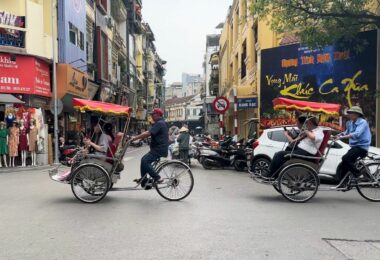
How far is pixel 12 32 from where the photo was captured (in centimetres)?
2031

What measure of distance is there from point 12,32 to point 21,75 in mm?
1922

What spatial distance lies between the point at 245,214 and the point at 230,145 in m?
9.58

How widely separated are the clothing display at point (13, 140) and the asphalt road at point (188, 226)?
788 cm

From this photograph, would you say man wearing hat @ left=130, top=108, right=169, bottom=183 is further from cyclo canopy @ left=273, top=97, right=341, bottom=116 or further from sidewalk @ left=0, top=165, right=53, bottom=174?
sidewalk @ left=0, top=165, right=53, bottom=174

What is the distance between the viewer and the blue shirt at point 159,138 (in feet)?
29.9

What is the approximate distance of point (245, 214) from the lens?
7738 millimetres

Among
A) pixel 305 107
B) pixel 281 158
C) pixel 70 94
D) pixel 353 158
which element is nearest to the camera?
pixel 281 158

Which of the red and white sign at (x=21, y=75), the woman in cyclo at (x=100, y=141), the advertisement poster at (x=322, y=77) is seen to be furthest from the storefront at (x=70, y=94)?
the woman in cyclo at (x=100, y=141)

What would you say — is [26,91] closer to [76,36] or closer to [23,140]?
[23,140]

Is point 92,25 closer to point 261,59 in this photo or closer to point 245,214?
point 261,59

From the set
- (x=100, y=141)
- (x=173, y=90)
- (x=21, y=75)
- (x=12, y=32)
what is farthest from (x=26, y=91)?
(x=173, y=90)

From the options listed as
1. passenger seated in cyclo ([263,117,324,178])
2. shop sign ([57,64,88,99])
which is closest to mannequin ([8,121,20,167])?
shop sign ([57,64,88,99])

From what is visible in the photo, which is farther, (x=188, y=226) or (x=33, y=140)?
(x=33, y=140)

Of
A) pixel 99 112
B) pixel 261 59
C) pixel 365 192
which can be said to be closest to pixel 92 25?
pixel 261 59
